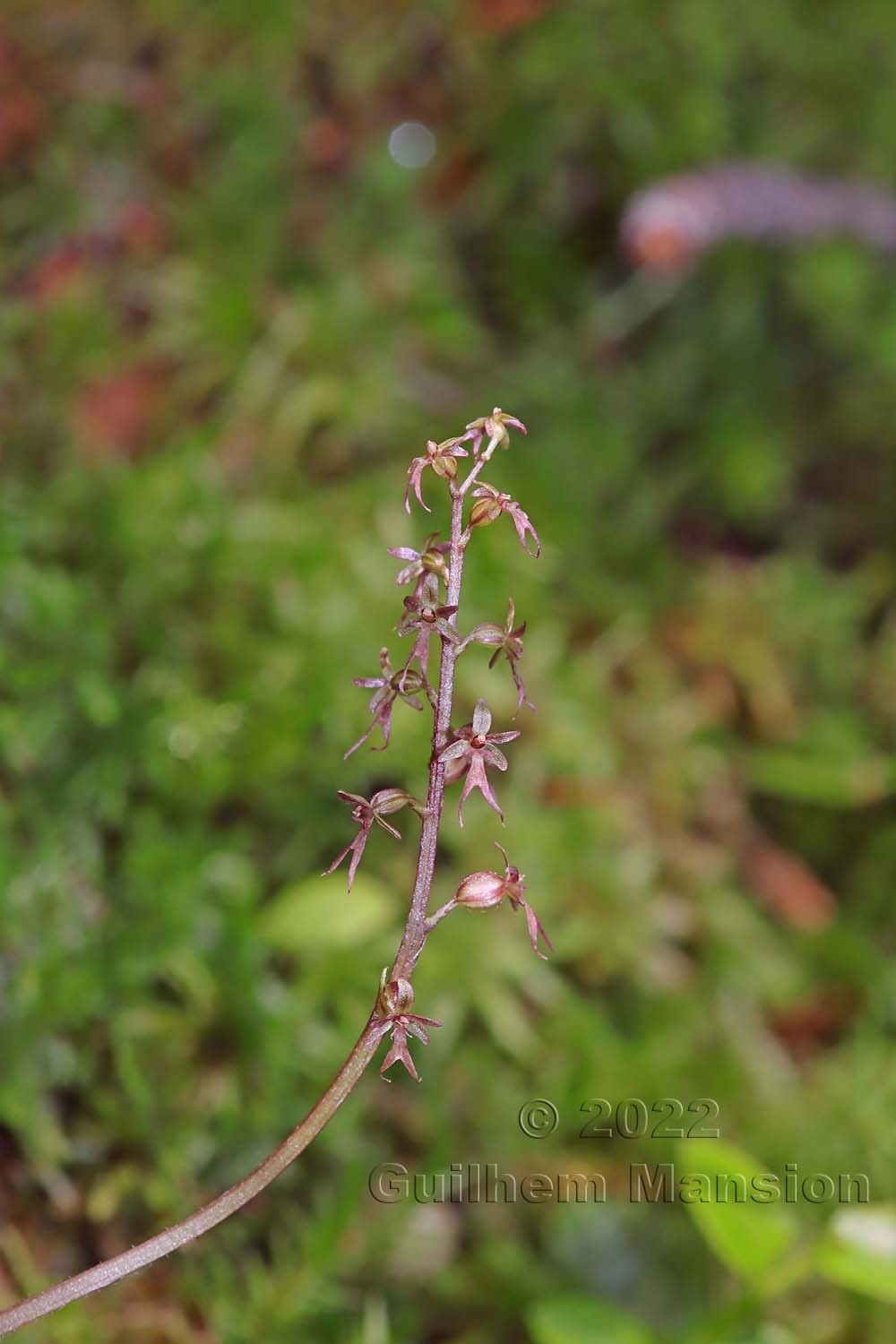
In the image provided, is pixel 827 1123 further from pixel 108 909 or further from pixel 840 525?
pixel 840 525

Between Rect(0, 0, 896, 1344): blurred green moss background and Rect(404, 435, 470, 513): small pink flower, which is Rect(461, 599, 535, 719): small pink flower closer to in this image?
Rect(404, 435, 470, 513): small pink flower

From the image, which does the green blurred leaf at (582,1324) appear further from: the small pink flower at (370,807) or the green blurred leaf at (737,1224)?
the small pink flower at (370,807)

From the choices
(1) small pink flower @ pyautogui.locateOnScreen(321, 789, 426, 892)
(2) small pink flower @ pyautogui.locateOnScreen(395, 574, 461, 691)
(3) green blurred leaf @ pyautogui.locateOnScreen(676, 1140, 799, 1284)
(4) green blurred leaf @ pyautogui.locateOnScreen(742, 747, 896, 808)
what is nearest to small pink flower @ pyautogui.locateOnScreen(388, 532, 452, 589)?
(2) small pink flower @ pyautogui.locateOnScreen(395, 574, 461, 691)

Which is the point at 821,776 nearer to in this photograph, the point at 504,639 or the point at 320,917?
the point at 320,917

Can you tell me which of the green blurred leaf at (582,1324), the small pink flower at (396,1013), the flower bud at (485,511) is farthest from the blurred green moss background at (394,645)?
the flower bud at (485,511)

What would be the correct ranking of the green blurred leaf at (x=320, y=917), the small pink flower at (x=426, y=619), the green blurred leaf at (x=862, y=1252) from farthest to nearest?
the green blurred leaf at (x=320, y=917), the green blurred leaf at (x=862, y=1252), the small pink flower at (x=426, y=619)

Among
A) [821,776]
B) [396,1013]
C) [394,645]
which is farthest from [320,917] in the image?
[821,776]
